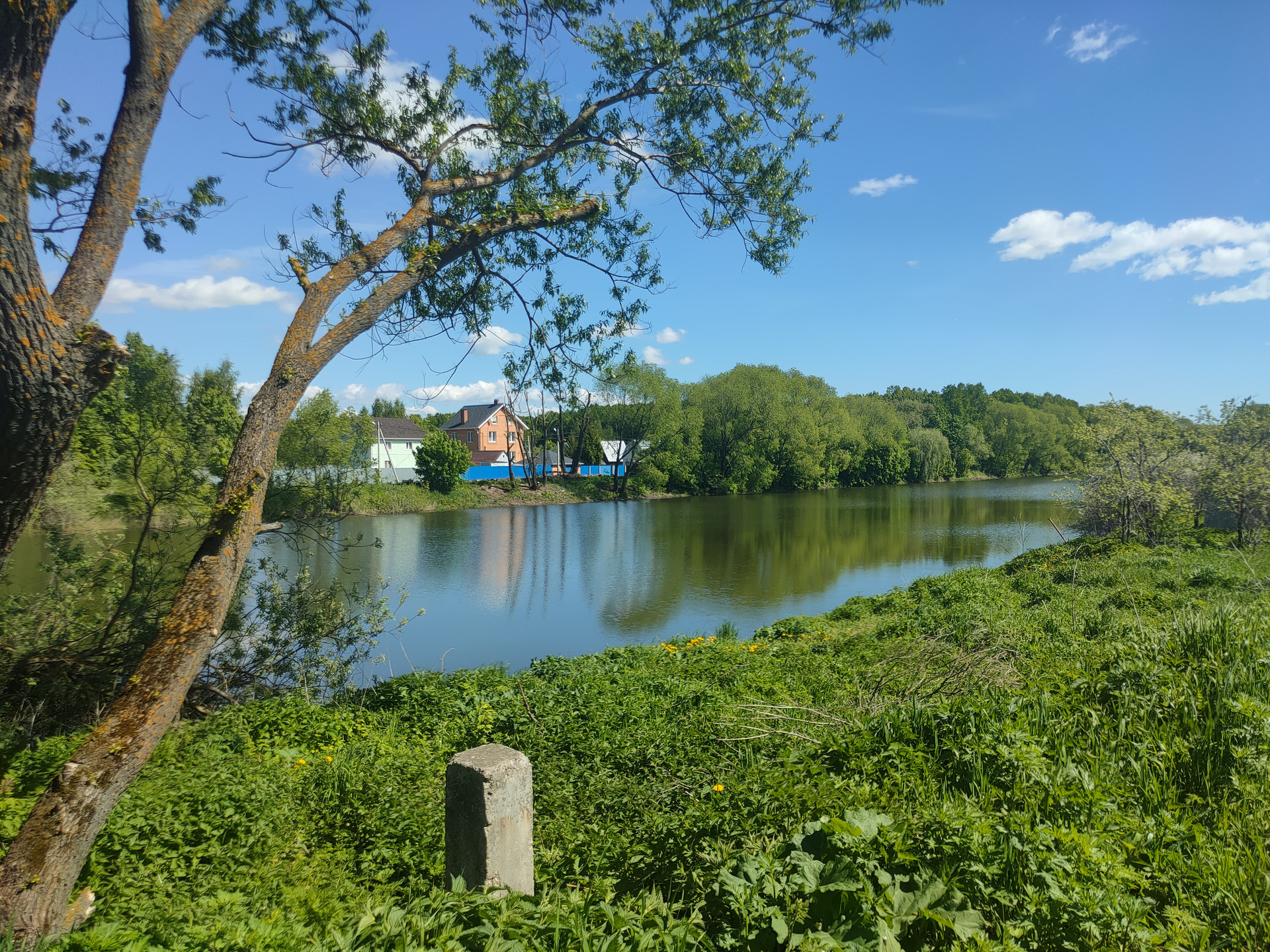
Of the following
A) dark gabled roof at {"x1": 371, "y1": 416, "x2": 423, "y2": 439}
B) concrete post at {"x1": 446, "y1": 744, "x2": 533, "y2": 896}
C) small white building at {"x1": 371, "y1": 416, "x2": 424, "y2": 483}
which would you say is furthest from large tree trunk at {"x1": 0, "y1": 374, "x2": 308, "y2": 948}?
dark gabled roof at {"x1": 371, "y1": 416, "x2": 423, "y2": 439}

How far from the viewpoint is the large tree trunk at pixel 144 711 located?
9.52ft

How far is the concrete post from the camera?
263cm

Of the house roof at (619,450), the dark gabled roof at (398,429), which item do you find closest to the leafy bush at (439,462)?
the house roof at (619,450)

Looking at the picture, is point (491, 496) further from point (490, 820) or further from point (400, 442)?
point (490, 820)

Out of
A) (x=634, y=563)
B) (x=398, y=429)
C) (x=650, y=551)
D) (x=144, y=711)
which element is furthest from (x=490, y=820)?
(x=398, y=429)

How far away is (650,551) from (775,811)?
70.3ft

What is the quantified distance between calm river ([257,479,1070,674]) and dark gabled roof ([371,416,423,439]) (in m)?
22.7

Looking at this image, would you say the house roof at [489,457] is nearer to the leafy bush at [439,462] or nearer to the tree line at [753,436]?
the tree line at [753,436]

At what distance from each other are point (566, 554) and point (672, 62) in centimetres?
1960

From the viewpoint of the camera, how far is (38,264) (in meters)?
2.91

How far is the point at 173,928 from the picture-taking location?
8.73 ft

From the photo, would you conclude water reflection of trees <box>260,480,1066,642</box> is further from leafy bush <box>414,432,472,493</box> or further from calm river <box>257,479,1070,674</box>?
leafy bush <box>414,432,472,493</box>

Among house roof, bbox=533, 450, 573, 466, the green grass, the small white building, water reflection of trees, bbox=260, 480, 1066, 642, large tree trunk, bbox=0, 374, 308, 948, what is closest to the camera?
the green grass

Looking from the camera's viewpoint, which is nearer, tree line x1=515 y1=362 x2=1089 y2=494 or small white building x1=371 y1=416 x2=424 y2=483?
tree line x1=515 y1=362 x2=1089 y2=494
